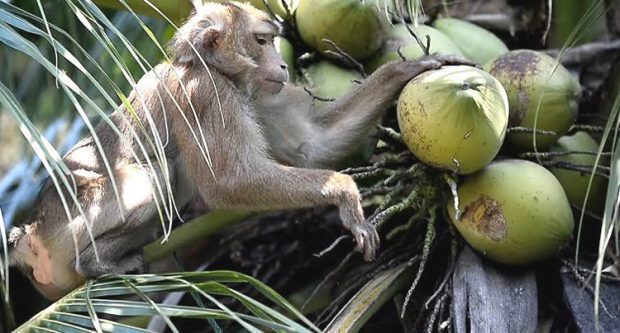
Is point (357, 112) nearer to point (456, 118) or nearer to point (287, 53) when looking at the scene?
point (287, 53)

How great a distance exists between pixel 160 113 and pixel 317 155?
534 mm

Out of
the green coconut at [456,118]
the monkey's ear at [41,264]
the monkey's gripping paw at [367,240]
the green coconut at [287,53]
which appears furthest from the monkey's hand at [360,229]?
the monkey's ear at [41,264]

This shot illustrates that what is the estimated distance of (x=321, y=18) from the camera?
3.10 metres

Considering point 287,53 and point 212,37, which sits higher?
point 212,37

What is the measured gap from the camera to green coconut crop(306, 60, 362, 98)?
10.6ft

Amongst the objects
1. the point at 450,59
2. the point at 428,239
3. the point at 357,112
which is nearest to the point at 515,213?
the point at 428,239

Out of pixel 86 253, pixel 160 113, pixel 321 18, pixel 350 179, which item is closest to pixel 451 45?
pixel 321 18

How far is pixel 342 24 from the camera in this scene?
10.1 feet

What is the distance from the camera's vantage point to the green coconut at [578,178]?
296 cm

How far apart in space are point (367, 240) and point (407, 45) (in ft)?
2.60

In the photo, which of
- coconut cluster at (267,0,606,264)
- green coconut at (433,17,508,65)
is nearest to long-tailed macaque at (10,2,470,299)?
coconut cluster at (267,0,606,264)

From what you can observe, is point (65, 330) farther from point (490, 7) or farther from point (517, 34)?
point (490, 7)

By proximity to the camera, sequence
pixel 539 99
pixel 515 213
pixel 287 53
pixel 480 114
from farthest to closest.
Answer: pixel 287 53 → pixel 539 99 → pixel 515 213 → pixel 480 114

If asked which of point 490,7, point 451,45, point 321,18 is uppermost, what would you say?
point 321,18
